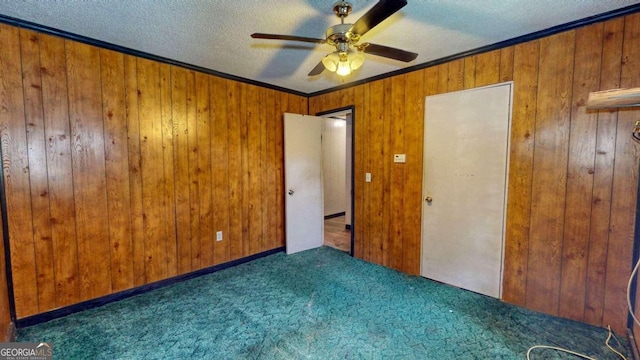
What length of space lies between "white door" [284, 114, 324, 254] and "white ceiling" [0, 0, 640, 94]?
124 centimetres

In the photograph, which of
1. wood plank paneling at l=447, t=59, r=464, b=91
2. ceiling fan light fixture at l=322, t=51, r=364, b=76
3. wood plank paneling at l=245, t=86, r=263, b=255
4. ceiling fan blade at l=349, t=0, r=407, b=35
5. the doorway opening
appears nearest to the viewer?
ceiling fan blade at l=349, t=0, r=407, b=35

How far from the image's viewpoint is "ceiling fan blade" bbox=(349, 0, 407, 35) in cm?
130

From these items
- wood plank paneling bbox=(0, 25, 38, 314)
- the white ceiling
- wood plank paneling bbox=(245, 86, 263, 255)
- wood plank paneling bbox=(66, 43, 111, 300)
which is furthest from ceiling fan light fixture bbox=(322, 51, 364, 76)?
wood plank paneling bbox=(0, 25, 38, 314)

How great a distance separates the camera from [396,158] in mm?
3129

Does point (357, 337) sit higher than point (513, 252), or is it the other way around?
point (513, 252)

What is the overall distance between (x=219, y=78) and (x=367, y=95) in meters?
1.84

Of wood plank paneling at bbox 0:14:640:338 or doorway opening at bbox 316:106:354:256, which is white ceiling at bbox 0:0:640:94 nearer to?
wood plank paneling at bbox 0:14:640:338

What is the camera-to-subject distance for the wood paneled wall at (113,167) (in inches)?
81.1

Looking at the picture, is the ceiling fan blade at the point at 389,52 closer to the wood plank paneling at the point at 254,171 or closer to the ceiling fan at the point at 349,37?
the ceiling fan at the point at 349,37

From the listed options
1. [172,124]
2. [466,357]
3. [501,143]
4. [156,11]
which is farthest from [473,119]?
[172,124]

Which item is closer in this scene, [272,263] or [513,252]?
[513,252]

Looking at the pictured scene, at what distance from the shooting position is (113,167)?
2449 millimetres

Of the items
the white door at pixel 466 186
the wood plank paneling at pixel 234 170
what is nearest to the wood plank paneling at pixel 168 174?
the wood plank paneling at pixel 234 170

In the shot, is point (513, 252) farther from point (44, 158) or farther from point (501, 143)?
point (44, 158)
